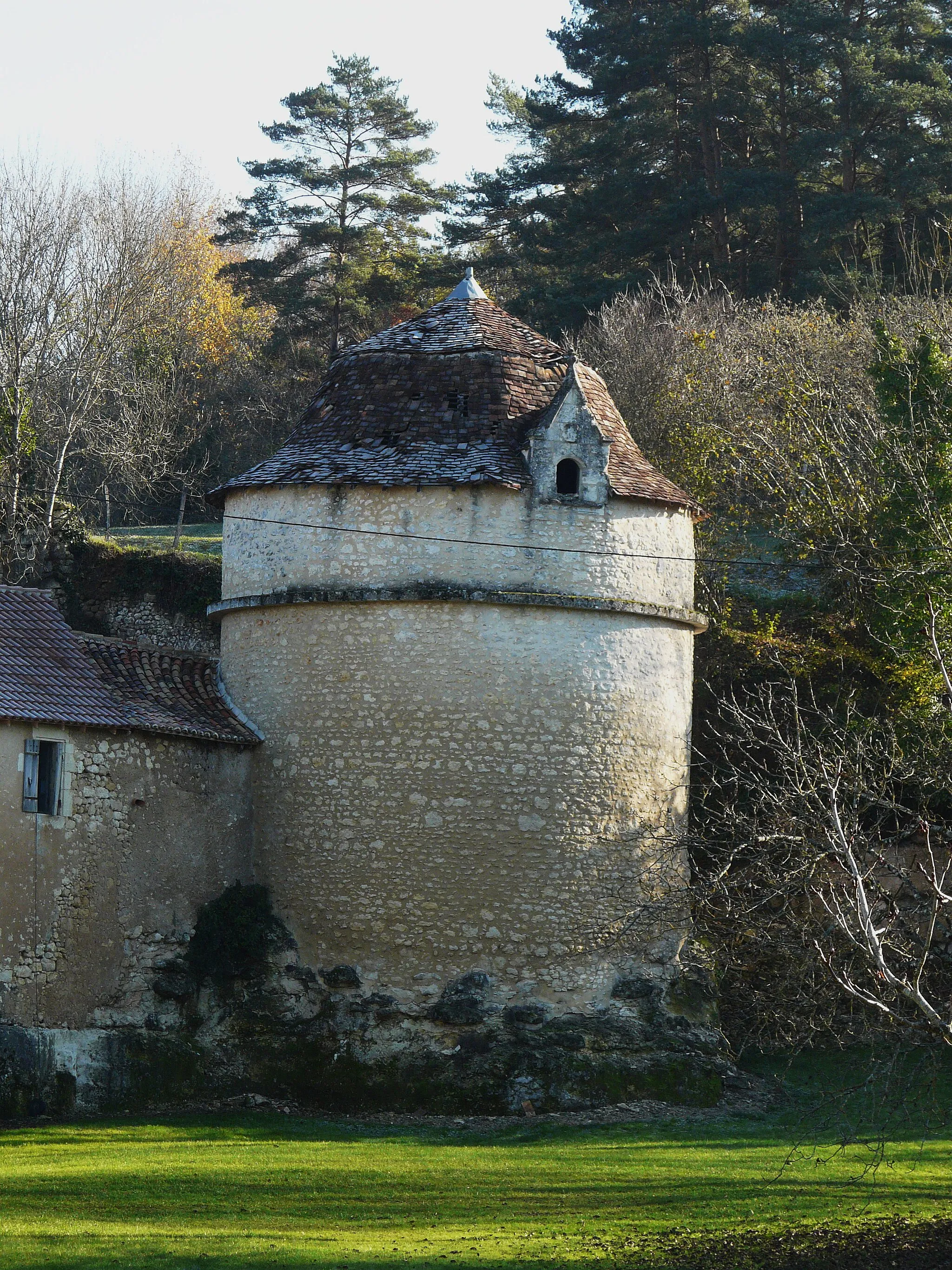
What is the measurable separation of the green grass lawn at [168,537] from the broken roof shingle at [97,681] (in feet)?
38.4

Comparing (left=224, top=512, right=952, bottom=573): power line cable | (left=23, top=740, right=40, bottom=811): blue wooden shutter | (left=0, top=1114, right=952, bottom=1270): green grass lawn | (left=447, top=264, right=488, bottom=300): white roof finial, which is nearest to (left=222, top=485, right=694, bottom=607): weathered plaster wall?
(left=224, top=512, right=952, bottom=573): power line cable

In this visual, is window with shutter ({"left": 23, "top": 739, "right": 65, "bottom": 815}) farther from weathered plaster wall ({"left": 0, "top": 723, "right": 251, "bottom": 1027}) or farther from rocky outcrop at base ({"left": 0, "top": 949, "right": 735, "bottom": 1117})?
rocky outcrop at base ({"left": 0, "top": 949, "right": 735, "bottom": 1117})

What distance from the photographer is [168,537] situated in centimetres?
4122

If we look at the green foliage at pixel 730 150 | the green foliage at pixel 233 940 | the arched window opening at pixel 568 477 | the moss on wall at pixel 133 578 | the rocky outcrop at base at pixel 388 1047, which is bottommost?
the rocky outcrop at base at pixel 388 1047

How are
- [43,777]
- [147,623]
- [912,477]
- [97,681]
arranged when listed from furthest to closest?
[147,623] < [912,477] < [97,681] < [43,777]

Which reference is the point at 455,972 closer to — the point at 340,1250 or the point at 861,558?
the point at 340,1250

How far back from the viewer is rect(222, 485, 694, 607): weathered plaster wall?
20078 millimetres

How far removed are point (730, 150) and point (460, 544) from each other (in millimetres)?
26389

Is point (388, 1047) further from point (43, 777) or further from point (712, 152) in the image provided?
point (712, 152)

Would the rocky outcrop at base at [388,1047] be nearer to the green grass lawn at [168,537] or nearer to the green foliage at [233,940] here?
the green foliage at [233,940]

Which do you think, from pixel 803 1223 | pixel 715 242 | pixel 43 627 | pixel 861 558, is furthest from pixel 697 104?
pixel 803 1223

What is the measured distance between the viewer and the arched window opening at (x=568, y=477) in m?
20.5

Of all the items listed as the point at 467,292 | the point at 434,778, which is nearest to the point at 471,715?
the point at 434,778

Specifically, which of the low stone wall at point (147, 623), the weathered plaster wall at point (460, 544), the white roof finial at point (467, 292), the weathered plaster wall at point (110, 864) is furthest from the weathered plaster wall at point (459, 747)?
the low stone wall at point (147, 623)
